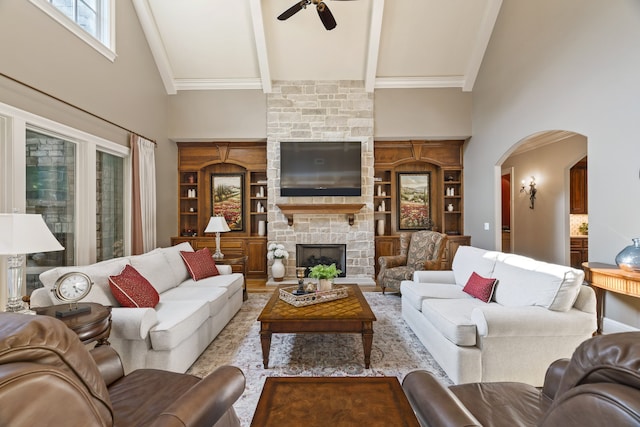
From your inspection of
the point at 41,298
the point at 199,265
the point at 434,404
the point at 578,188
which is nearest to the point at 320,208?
the point at 199,265

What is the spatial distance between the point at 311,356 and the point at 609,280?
9.05 feet

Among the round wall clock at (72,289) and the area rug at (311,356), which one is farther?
the area rug at (311,356)

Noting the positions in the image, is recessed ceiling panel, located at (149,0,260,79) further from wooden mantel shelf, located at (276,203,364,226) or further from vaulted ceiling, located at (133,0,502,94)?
wooden mantel shelf, located at (276,203,364,226)

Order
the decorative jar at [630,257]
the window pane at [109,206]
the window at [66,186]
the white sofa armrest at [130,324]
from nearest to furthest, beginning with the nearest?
the white sofa armrest at [130,324] → the decorative jar at [630,257] → the window at [66,186] → the window pane at [109,206]

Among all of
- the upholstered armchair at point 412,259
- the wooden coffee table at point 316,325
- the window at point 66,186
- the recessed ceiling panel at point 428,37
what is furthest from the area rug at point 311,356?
the recessed ceiling panel at point 428,37

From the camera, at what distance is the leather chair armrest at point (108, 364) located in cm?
148

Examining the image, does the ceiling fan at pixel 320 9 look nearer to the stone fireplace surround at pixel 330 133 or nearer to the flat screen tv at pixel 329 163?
the stone fireplace surround at pixel 330 133

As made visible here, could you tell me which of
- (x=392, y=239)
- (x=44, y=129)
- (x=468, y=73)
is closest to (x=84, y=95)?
(x=44, y=129)

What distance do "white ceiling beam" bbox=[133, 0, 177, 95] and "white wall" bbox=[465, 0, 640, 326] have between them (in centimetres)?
566

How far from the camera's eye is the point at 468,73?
18.4 ft

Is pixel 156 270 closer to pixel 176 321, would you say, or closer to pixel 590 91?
pixel 176 321

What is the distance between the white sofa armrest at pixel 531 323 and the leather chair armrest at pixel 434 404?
3.54 ft

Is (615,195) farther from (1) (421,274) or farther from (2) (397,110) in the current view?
(2) (397,110)

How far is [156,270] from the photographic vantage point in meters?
3.29
